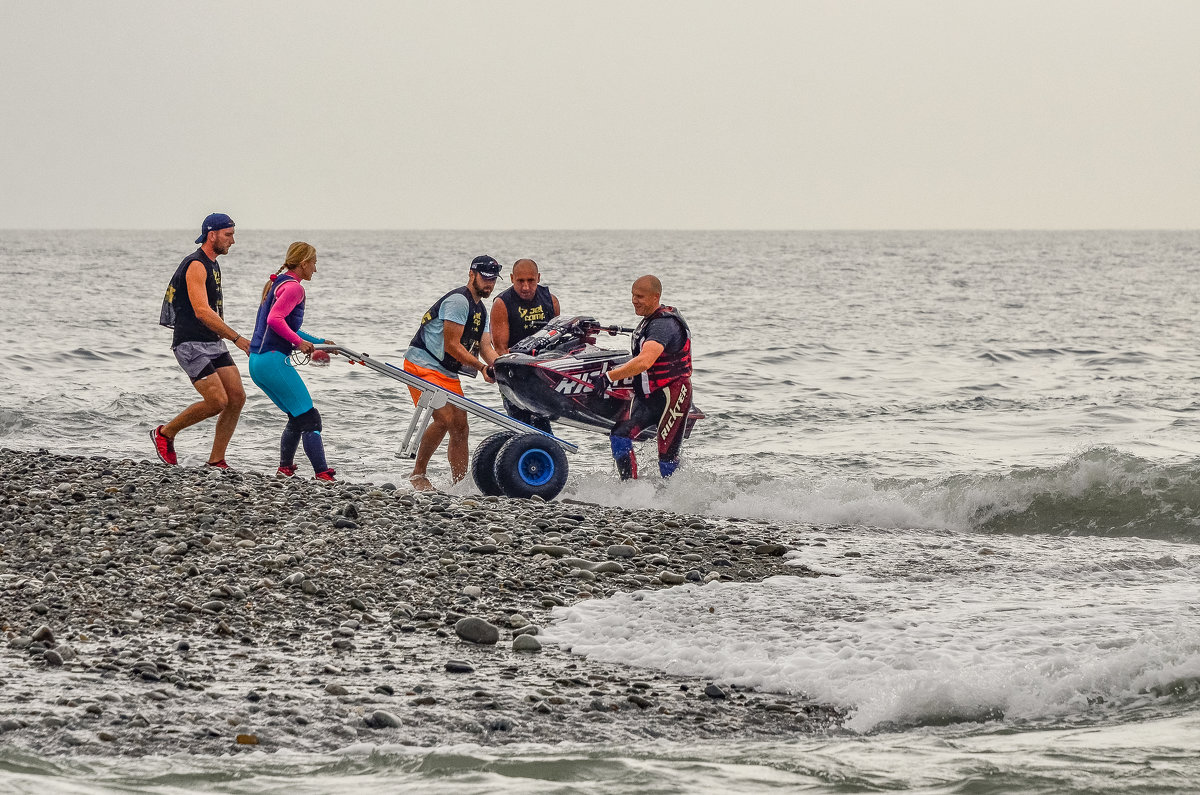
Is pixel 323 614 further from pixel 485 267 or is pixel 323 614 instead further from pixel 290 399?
pixel 485 267

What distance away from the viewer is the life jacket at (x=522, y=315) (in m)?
10.5

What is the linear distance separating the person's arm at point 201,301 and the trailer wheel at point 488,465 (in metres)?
1.96

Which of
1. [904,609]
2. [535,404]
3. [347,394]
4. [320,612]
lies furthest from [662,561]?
[347,394]

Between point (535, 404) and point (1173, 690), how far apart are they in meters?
5.64

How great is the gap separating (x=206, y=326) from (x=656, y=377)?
11.5ft

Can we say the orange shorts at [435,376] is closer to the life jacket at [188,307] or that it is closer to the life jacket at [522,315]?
the life jacket at [522,315]

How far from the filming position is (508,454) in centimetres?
998

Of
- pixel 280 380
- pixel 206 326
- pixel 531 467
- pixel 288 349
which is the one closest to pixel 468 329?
pixel 531 467

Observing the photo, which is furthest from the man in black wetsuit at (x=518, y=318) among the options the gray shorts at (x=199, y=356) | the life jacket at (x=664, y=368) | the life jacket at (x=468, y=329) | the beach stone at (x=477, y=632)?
the beach stone at (x=477, y=632)

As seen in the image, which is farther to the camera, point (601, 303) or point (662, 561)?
point (601, 303)

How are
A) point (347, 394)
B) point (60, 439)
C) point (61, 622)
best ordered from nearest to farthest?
point (61, 622), point (60, 439), point (347, 394)

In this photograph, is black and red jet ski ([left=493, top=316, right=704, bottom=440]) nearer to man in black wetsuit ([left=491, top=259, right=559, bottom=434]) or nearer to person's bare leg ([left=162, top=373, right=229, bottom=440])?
man in black wetsuit ([left=491, top=259, right=559, bottom=434])

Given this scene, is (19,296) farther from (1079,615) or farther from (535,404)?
(1079,615)

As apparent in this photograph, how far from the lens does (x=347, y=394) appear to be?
1836cm
